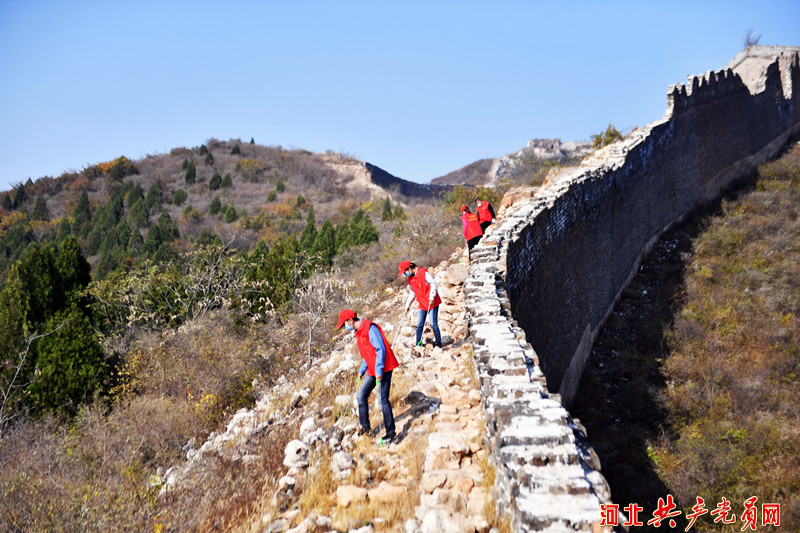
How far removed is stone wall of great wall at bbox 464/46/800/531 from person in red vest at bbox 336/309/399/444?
2.83ft

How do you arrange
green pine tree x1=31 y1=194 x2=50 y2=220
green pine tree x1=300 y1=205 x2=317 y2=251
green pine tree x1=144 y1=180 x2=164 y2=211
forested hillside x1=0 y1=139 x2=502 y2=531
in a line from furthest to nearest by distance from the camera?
green pine tree x1=144 y1=180 x2=164 y2=211
green pine tree x1=31 y1=194 x2=50 y2=220
green pine tree x1=300 y1=205 x2=317 y2=251
forested hillside x1=0 y1=139 x2=502 y2=531

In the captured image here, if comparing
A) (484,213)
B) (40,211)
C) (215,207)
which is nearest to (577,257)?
(484,213)

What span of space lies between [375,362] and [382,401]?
37 centimetres

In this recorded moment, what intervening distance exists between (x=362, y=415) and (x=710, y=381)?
6.56 metres

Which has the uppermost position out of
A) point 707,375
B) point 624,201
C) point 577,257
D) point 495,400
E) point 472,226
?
point 624,201

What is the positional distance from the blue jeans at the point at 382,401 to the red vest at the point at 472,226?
460 centimetres

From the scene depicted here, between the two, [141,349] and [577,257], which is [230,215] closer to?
[141,349]

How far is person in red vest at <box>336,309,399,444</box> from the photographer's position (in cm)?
440

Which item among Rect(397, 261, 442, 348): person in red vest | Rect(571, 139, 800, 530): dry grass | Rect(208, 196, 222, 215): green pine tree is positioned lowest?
Rect(571, 139, 800, 530): dry grass

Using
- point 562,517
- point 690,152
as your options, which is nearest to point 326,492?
point 562,517

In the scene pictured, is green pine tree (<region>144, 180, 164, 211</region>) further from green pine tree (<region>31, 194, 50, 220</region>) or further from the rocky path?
the rocky path

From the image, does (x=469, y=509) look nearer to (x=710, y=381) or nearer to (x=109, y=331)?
(x=710, y=381)

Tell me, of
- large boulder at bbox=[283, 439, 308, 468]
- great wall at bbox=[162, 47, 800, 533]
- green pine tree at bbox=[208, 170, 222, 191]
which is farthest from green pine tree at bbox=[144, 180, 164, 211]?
large boulder at bbox=[283, 439, 308, 468]

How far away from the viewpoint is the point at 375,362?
4.42 m
